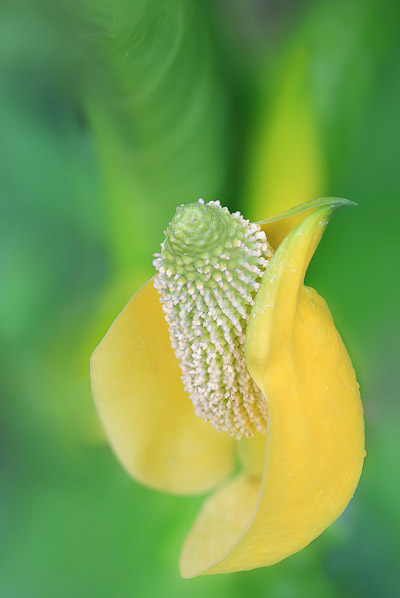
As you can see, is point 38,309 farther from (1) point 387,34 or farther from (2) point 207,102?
(1) point 387,34

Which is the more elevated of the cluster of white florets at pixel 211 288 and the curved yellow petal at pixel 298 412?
the cluster of white florets at pixel 211 288

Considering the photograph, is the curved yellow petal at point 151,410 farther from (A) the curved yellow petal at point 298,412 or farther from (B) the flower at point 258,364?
(A) the curved yellow petal at point 298,412

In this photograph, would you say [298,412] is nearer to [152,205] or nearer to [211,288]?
[211,288]

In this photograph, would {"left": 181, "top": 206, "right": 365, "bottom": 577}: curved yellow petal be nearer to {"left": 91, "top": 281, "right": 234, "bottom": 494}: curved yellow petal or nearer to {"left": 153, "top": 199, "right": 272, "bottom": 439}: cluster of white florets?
{"left": 153, "top": 199, "right": 272, "bottom": 439}: cluster of white florets

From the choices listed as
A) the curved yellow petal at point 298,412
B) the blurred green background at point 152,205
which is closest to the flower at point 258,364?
the curved yellow petal at point 298,412

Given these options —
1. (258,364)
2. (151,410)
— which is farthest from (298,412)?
(151,410)

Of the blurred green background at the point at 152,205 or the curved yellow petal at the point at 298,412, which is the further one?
the blurred green background at the point at 152,205

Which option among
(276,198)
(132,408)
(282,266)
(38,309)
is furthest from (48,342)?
(282,266)
